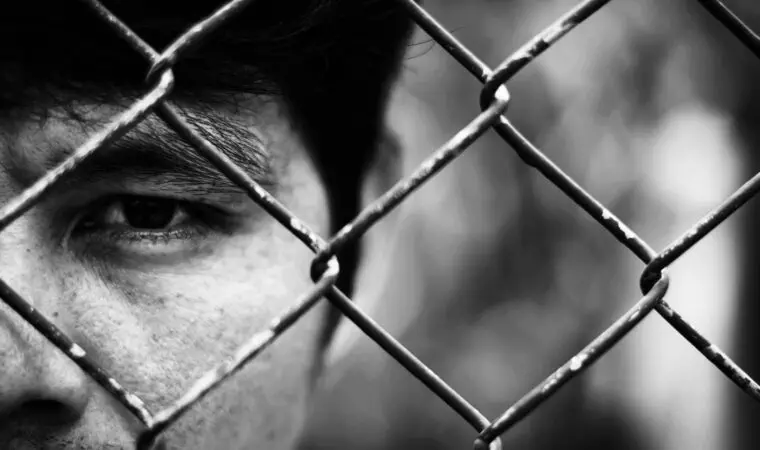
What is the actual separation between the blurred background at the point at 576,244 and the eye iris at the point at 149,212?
2.44 m

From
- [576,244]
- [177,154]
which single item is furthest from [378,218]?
[576,244]

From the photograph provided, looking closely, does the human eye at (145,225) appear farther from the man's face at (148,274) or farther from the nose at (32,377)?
the nose at (32,377)

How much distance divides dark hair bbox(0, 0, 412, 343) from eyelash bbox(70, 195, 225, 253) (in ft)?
0.40

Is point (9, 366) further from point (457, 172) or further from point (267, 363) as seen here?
point (457, 172)

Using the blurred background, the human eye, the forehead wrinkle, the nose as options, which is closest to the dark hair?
the forehead wrinkle

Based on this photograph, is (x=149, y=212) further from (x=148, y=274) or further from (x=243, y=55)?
(x=243, y=55)

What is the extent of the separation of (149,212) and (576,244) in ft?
17.1

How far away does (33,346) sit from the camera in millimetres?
724

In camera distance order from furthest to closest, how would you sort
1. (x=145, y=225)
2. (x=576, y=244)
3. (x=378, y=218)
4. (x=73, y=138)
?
(x=576, y=244) < (x=145, y=225) < (x=73, y=138) < (x=378, y=218)

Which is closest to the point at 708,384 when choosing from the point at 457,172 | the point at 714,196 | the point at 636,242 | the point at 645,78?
the point at 714,196

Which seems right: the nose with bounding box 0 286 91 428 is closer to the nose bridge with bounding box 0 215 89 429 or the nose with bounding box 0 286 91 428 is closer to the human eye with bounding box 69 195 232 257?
the nose bridge with bounding box 0 215 89 429

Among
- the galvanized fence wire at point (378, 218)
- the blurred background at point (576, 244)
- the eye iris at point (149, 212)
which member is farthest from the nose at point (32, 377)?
the blurred background at point (576, 244)

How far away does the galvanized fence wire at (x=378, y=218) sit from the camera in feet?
1.91

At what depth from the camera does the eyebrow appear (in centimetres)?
84
